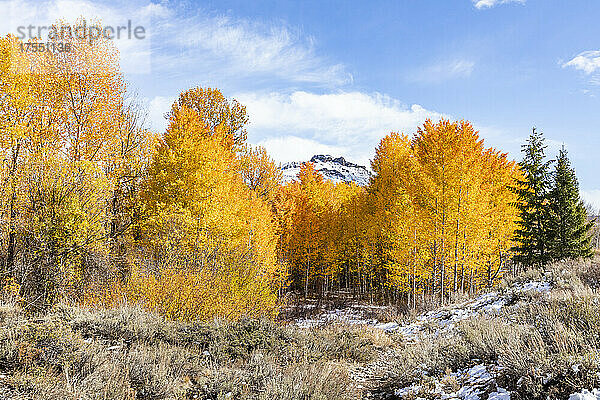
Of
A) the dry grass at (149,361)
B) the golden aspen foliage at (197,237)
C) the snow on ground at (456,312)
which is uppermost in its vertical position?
the golden aspen foliage at (197,237)

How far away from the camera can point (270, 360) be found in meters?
6.75

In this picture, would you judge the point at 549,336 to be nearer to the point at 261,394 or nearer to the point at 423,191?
the point at 261,394

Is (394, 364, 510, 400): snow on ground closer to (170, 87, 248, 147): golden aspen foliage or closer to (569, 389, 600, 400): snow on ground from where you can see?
(569, 389, 600, 400): snow on ground

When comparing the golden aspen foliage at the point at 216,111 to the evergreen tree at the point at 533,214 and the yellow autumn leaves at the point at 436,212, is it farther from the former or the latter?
the evergreen tree at the point at 533,214

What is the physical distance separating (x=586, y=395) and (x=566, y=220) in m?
17.1

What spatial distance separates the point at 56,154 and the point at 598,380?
15475mm

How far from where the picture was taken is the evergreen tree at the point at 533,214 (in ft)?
58.9

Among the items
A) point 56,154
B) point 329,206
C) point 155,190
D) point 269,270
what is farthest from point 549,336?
point 329,206

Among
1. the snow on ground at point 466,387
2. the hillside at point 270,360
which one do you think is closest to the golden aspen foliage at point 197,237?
the hillside at point 270,360

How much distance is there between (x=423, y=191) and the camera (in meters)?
15.3

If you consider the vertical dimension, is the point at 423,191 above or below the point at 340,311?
above

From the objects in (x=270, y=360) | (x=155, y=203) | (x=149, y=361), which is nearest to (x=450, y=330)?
(x=270, y=360)

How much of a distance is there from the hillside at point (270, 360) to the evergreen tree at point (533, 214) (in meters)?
11.5

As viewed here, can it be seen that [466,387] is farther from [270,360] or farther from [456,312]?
[456,312]
